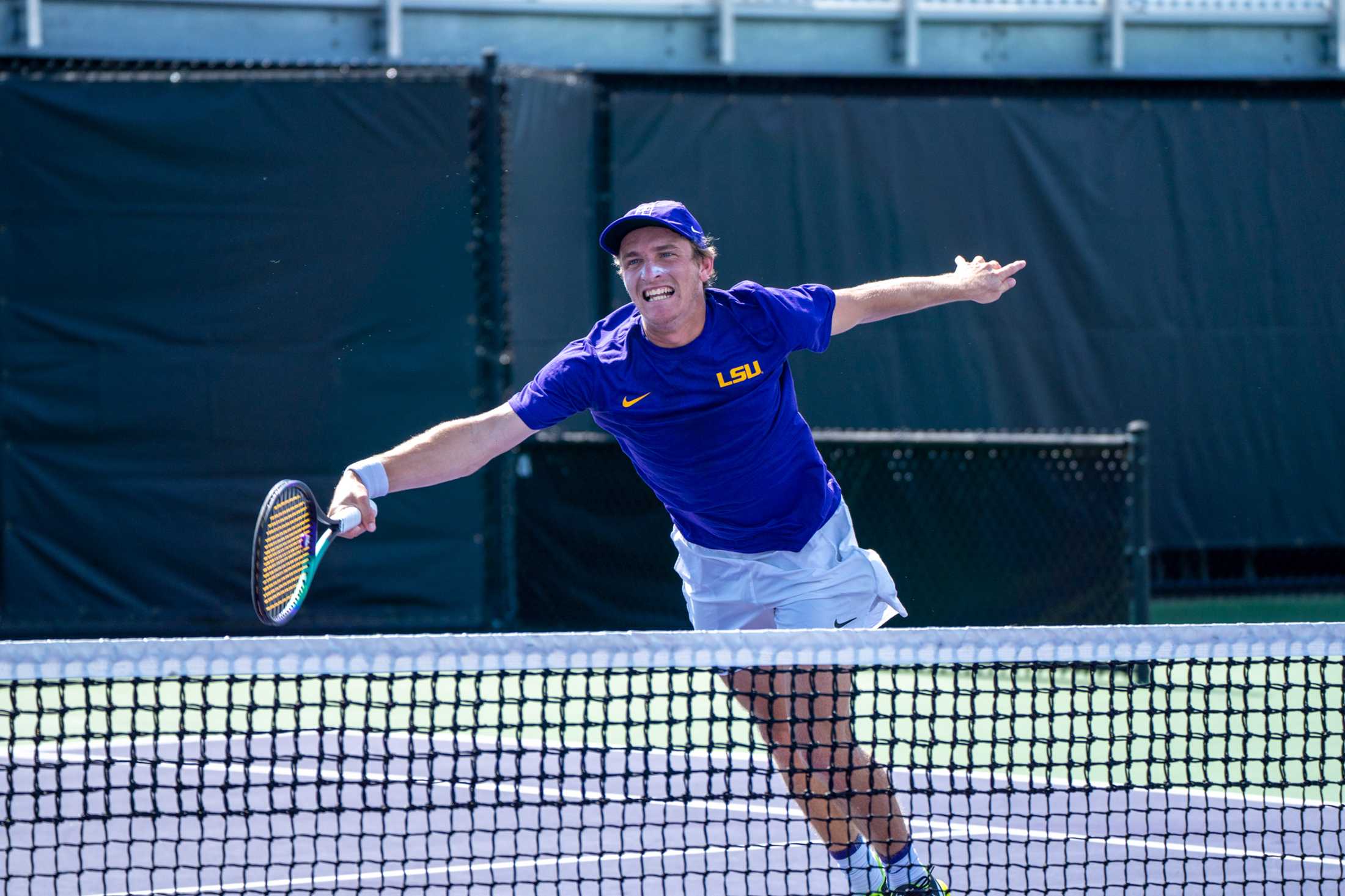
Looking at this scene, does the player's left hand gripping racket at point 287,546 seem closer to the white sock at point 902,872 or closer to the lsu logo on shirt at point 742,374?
the lsu logo on shirt at point 742,374

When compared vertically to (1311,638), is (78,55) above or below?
above

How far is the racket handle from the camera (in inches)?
119

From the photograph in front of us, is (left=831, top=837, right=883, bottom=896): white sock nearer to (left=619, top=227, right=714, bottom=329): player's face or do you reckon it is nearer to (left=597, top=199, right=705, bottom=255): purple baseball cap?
(left=619, top=227, right=714, bottom=329): player's face

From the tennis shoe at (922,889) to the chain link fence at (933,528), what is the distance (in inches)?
132

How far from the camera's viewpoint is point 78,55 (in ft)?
28.9

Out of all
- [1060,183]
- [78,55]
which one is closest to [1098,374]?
[1060,183]

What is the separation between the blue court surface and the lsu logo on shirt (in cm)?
81

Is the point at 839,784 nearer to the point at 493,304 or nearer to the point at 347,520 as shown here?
the point at 347,520

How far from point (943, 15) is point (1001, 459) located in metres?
4.12

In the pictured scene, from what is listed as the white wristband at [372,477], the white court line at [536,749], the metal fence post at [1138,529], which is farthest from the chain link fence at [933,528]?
the white wristband at [372,477]

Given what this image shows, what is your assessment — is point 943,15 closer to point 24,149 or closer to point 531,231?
point 531,231

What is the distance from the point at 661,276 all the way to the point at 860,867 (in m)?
1.30

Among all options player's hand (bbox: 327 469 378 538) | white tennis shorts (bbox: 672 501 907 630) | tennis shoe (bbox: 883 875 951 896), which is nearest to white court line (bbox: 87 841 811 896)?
tennis shoe (bbox: 883 875 951 896)

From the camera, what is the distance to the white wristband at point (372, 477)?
3154 millimetres
